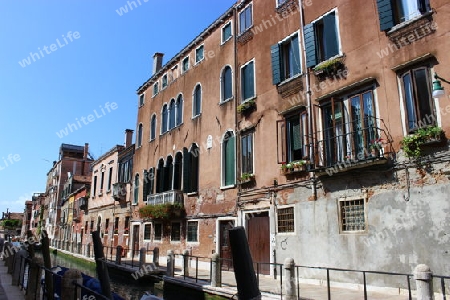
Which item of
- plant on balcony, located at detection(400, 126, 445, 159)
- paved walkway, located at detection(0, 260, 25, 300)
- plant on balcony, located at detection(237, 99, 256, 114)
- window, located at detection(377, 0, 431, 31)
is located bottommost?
paved walkway, located at detection(0, 260, 25, 300)

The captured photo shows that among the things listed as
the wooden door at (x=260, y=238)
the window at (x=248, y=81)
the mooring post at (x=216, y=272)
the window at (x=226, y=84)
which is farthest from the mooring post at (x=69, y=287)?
the window at (x=226, y=84)

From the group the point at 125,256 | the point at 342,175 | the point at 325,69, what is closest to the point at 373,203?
the point at 342,175

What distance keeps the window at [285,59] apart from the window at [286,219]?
441 centimetres

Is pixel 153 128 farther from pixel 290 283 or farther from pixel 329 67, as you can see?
pixel 290 283

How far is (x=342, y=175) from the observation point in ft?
33.0

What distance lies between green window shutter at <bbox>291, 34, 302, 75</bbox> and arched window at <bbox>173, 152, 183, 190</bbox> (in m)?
8.27

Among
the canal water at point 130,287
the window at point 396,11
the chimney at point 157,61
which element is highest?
the chimney at point 157,61

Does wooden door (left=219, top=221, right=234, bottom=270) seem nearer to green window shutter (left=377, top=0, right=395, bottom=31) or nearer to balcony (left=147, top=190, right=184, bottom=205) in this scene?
balcony (left=147, top=190, right=184, bottom=205)

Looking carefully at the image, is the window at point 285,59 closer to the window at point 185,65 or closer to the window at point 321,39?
the window at point 321,39

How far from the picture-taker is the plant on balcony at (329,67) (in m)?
10.7

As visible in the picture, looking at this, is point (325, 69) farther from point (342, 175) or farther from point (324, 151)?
point (342, 175)

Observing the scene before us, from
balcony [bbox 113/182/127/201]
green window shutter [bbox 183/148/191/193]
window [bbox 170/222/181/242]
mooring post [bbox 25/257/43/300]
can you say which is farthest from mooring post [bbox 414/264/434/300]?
balcony [bbox 113/182/127/201]

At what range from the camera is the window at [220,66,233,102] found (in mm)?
15855

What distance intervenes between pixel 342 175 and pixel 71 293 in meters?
7.31
